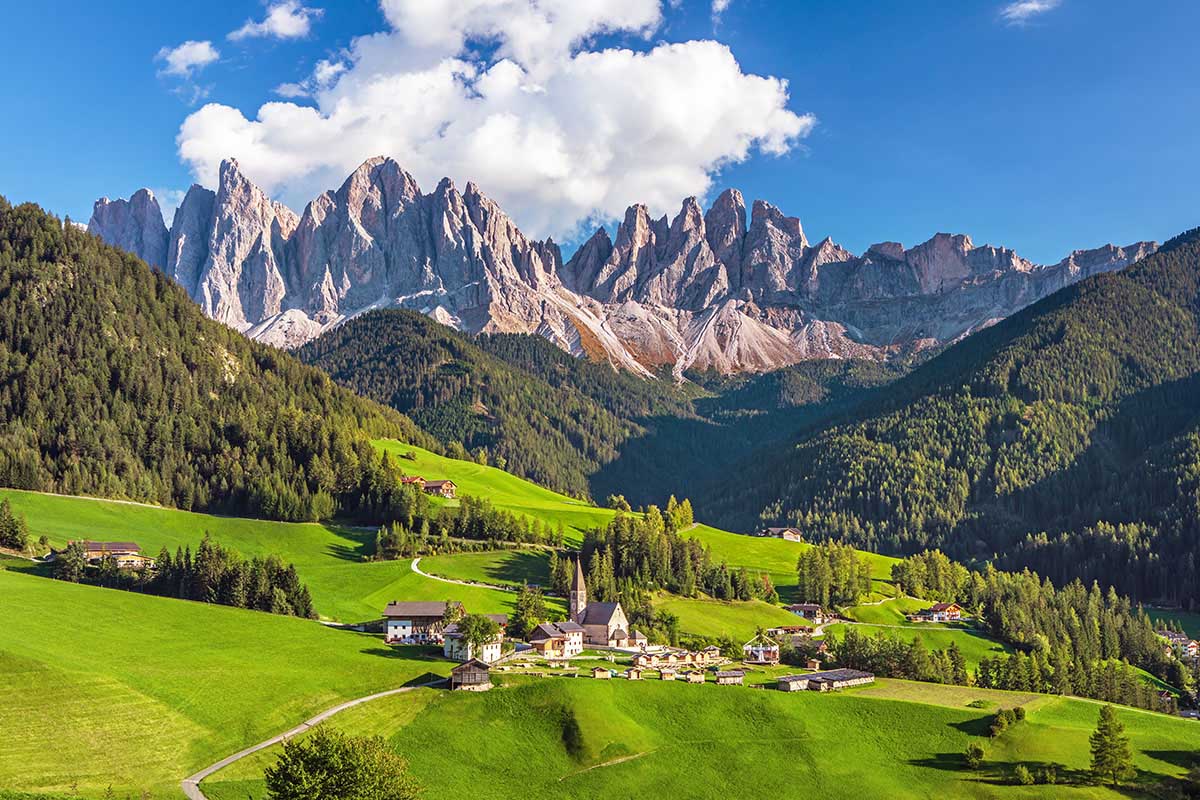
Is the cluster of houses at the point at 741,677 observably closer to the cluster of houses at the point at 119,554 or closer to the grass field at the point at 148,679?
the grass field at the point at 148,679

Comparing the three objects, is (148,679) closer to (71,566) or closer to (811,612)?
(71,566)

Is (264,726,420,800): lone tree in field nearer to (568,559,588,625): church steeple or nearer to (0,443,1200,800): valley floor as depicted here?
(0,443,1200,800): valley floor

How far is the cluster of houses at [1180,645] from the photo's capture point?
169375mm

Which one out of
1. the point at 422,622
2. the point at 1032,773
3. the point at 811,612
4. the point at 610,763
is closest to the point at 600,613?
the point at 422,622

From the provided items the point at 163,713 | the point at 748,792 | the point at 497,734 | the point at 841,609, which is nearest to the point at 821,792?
the point at 748,792

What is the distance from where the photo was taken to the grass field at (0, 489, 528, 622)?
140375mm

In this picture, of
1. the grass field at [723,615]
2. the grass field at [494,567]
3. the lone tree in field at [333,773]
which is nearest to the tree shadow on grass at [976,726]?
the grass field at [723,615]

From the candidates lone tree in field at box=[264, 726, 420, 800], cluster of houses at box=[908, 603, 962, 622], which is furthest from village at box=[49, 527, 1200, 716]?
cluster of houses at box=[908, 603, 962, 622]

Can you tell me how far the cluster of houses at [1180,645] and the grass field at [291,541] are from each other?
110 meters

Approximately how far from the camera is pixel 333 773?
64.4 meters

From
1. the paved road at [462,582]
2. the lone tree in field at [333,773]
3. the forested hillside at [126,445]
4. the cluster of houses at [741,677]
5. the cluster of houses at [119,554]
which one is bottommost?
the lone tree in field at [333,773]

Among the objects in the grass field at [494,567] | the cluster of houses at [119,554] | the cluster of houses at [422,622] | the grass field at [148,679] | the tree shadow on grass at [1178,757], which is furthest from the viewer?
the grass field at [494,567]

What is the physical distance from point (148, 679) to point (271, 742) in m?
15.2

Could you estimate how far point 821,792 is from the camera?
83000mm
